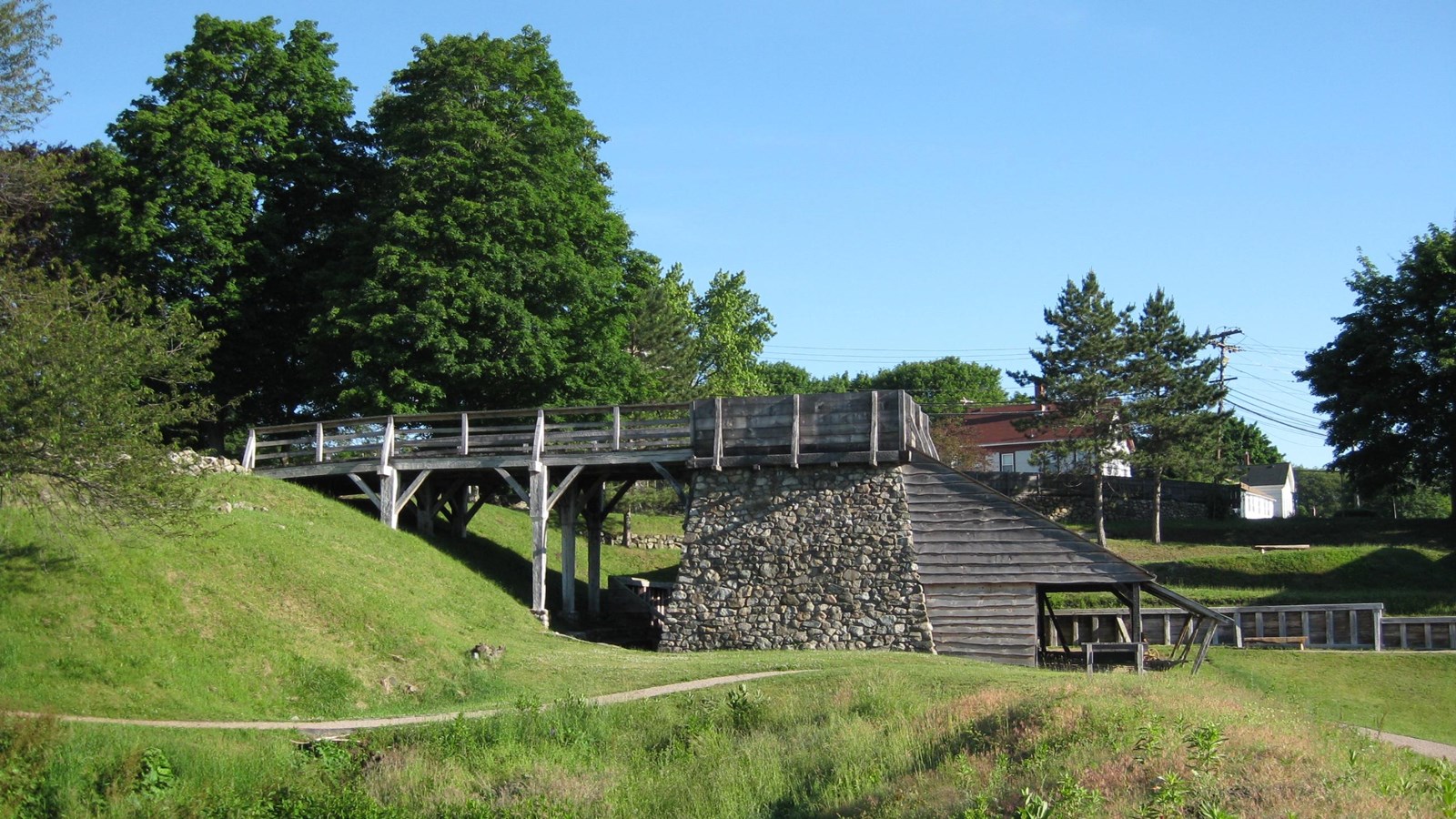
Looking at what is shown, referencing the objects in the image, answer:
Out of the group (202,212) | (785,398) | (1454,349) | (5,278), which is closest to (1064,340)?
(1454,349)

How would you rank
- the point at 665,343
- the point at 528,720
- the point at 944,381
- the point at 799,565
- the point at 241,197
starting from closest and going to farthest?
the point at 528,720, the point at 799,565, the point at 241,197, the point at 665,343, the point at 944,381

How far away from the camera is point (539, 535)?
2703 cm

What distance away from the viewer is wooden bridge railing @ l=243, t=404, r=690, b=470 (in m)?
27.1

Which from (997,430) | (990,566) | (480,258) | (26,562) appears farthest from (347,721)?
(997,430)

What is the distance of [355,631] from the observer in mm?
20562

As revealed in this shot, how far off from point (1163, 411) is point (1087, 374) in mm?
2930

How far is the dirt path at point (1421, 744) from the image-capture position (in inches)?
610

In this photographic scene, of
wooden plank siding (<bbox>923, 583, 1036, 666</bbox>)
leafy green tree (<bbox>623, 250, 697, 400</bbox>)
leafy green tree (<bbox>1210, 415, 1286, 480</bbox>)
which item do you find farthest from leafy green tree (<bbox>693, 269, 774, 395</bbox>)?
leafy green tree (<bbox>1210, 415, 1286, 480</bbox>)

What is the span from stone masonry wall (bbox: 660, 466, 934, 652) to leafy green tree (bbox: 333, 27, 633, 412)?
830 cm

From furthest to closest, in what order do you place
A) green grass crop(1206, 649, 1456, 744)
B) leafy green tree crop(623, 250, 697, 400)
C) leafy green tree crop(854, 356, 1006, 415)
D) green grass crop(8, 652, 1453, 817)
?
1. leafy green tree crop(854, 356, 1006, 415)
2. leafy green tree crop(623, 250, 697, 400)
3. green grass crop(1206, 649, 1456, 744)
4. green grass crop(8, 652, 1453, 817)

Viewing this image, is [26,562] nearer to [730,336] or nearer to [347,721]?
[347,721]

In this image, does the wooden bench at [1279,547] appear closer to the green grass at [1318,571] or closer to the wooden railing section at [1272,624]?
the green grass at [1318,571]

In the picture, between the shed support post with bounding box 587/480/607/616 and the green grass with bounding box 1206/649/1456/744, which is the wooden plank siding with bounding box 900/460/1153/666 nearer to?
the green grass with bounding box 1206/649/1456/744

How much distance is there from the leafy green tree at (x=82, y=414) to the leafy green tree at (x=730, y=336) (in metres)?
30.8
